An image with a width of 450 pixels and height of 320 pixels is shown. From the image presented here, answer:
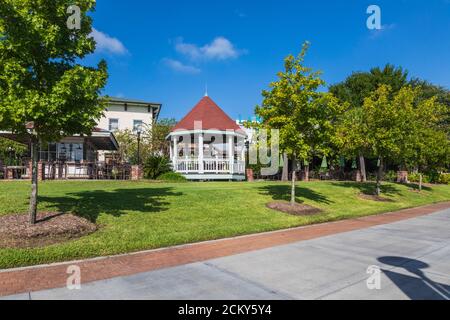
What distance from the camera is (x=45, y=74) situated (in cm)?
749

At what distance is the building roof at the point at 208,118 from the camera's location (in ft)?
77.7

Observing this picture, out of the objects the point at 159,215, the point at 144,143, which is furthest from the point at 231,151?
the point at 159,215

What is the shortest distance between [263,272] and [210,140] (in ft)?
69.6

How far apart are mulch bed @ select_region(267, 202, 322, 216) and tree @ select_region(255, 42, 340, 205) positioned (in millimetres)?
364

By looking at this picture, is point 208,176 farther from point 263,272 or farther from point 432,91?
point 432,91

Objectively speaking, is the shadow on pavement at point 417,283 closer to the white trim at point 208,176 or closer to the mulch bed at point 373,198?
the mulch bed at point 373,198

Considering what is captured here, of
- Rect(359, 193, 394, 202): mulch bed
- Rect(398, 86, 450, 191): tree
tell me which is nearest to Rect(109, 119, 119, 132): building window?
Rect(359, 193, 394, 202): mulch bed

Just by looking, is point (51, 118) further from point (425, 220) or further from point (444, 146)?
point (444, 146)

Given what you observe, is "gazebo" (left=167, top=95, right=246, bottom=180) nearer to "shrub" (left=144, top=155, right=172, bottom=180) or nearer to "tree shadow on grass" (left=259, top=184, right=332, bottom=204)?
"shrub" (left=144, top=155, right=172, bottom=180)

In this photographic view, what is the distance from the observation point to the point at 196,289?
4.83 metres

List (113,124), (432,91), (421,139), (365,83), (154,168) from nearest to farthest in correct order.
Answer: (421,139) → (154,168) → (113,124) → (365,83) → (432,91)

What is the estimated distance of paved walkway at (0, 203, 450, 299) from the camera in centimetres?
470
